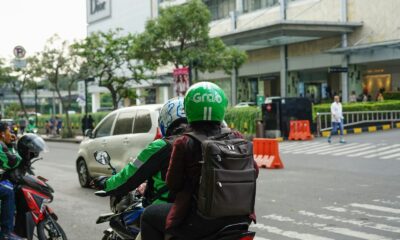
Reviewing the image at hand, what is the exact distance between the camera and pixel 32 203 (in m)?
5.45

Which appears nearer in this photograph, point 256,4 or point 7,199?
point 7,199

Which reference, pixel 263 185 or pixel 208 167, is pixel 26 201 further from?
pixel 263 185

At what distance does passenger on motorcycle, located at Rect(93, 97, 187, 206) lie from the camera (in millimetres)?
3455

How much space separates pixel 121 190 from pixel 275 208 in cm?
563

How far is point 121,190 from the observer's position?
11.7ft

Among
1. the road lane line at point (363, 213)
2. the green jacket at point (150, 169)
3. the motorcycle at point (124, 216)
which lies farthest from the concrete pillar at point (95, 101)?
the green jacket at point (150, 169)

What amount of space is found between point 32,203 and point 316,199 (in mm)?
5544

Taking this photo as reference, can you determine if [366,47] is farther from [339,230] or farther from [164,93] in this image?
[164,93]

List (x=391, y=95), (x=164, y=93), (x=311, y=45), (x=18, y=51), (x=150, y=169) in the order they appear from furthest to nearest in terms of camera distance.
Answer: (x=164, y=93) → (x=311, y=45) → (x=391, y=95) → (x=18, y=51) → (x=150, y=169)

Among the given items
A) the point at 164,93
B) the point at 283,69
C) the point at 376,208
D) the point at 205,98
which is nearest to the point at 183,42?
the point at 283,69

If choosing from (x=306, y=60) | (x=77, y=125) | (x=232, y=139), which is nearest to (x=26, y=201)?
(x=232, y=139)

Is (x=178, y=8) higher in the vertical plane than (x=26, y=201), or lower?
higher

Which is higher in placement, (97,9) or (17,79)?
(97,9)

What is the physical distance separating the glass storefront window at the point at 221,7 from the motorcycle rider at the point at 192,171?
45210 millimetres
